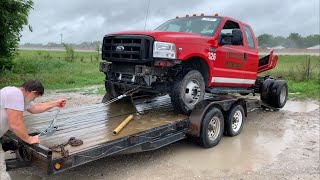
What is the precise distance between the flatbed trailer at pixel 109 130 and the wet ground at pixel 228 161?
383 mm

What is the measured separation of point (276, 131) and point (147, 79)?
3689 mm

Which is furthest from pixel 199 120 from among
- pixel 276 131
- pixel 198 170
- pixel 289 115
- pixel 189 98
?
pixel 289 115

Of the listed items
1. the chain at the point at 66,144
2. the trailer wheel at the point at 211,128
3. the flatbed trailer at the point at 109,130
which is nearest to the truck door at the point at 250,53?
the flatbed trailer at the point at 109,130

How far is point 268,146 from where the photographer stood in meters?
6.95

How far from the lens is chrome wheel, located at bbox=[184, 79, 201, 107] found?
6.36 m

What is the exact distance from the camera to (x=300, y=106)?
11.3 m

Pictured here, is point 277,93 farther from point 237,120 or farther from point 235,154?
point 235,154

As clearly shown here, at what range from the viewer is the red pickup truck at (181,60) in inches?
236

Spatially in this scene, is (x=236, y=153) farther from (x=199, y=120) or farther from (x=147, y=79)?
(x=147, y=79)

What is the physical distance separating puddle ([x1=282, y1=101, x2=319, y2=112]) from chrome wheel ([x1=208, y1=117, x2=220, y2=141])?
4868 millimetres

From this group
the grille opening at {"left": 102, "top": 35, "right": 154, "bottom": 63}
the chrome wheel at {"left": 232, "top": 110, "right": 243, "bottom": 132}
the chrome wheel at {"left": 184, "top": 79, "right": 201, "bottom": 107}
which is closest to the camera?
the grille opening at {"left": 102, "top": 35, "right": 154, "bottom": 63}

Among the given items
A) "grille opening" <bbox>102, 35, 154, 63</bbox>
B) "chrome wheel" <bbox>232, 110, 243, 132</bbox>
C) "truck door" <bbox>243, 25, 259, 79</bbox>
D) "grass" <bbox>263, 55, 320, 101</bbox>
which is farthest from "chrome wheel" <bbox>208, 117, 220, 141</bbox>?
"grass" <bbox>263, 55, 320, 101</bbox>

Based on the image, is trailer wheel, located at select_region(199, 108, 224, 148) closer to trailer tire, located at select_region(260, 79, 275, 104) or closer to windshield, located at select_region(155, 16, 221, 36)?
windshield, located at select_region(155, 16, 221, 36)

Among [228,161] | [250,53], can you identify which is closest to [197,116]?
[228,161]
